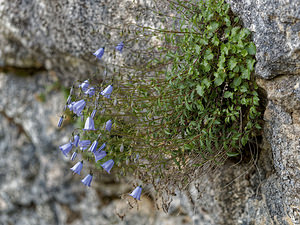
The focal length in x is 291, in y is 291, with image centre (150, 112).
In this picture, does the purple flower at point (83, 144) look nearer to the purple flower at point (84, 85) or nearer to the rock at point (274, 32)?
the purple flower at point (84, 85)

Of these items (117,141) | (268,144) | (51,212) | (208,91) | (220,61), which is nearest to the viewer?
(220,61)

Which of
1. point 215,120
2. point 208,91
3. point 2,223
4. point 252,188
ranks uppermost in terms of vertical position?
point 208,91

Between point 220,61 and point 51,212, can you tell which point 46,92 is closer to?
point 51,212

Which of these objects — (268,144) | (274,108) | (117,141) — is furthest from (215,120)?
(117,141)

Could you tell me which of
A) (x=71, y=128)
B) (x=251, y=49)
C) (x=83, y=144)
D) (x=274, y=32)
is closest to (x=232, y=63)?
(x=251, y=49)

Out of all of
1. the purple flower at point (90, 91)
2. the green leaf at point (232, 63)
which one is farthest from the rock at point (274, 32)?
the purple flower at point (90, 91)

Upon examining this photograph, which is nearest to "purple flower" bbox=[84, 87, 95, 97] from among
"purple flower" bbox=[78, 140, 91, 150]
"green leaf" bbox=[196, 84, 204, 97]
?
"purple flower" bbox=[78, 140, 91, 150]

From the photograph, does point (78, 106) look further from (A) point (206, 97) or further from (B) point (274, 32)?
(B) point (274, 32)
